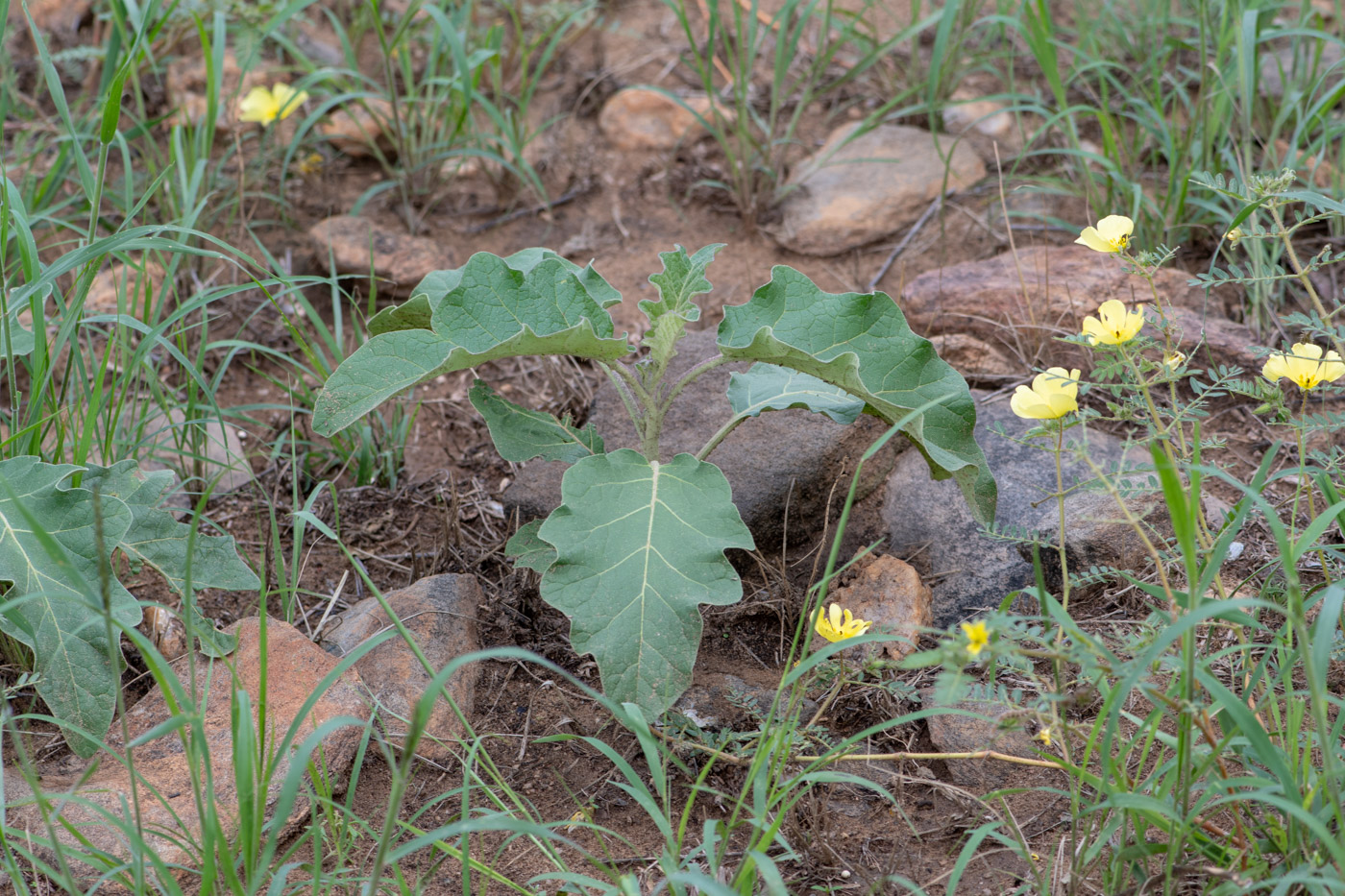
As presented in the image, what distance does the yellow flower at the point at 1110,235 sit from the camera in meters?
1.80

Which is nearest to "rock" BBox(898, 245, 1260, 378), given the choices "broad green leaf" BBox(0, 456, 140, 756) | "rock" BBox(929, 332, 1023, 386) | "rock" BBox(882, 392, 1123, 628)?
"rock" BBox(929, 332, 1023, 386)

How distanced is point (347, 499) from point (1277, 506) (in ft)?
6.79

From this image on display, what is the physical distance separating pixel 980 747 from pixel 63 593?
159 cm

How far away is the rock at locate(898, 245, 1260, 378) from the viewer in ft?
9.20

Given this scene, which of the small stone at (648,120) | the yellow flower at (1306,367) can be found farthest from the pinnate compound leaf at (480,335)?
the small stone at (648,120)

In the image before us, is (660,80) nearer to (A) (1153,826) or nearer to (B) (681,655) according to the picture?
(B) (681,655)

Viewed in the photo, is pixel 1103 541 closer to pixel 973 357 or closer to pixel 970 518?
pixel 970 518

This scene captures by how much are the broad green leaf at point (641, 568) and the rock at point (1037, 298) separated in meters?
1.28

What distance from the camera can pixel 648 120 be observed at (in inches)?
150

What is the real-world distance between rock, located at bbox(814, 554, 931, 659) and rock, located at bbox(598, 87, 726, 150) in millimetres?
2060

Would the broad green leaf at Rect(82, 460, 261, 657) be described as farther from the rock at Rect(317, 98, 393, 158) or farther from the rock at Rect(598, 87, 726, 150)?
the rock at Rect(598, 87, 726, 150)

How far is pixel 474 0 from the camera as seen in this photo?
3.68 m

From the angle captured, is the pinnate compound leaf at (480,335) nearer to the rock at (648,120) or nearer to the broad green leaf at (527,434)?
the broad green leaf at (527,434)

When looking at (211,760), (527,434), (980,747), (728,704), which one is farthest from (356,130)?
(980,747)
